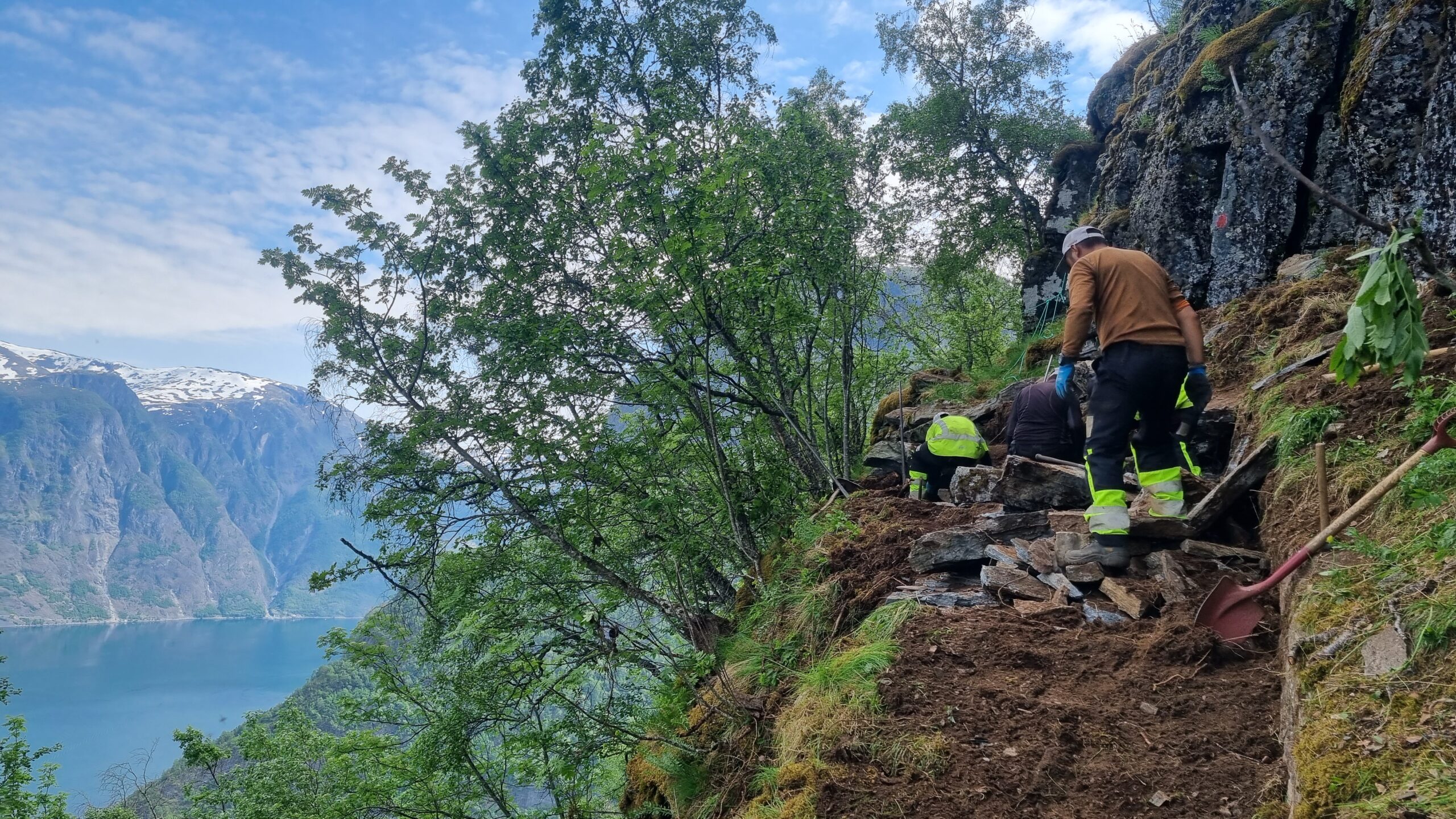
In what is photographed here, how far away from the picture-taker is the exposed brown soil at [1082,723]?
2951 mm

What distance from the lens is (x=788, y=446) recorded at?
29.2ft

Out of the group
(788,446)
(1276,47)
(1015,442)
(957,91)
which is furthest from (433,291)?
(957,91)

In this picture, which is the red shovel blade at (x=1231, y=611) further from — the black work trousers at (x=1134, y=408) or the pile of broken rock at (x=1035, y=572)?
the black work trousers at (x=1134, y=408)

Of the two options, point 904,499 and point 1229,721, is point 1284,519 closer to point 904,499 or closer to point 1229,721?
point 1229,721

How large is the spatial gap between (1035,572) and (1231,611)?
123 cm

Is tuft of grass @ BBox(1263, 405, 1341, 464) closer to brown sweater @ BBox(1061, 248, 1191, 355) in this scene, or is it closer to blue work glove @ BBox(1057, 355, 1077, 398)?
brown sweater @ BBox(1061, 248, 1191, 355)

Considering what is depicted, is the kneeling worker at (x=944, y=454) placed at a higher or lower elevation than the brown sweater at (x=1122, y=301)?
lower

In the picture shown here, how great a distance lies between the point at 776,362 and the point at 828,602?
3.59 meters

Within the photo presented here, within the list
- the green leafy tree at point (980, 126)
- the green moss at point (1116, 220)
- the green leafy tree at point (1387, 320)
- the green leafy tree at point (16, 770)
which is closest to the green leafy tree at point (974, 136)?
the green leafy tree at point (980, 126)

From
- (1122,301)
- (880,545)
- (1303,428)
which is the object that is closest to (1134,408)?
(1122,301)

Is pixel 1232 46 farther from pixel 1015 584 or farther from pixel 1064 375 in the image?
pixel 1015 584

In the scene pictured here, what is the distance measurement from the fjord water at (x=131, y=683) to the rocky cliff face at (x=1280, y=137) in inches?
4375

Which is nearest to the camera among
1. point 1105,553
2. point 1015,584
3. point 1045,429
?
point 1105,553

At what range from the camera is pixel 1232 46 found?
9.69 m
